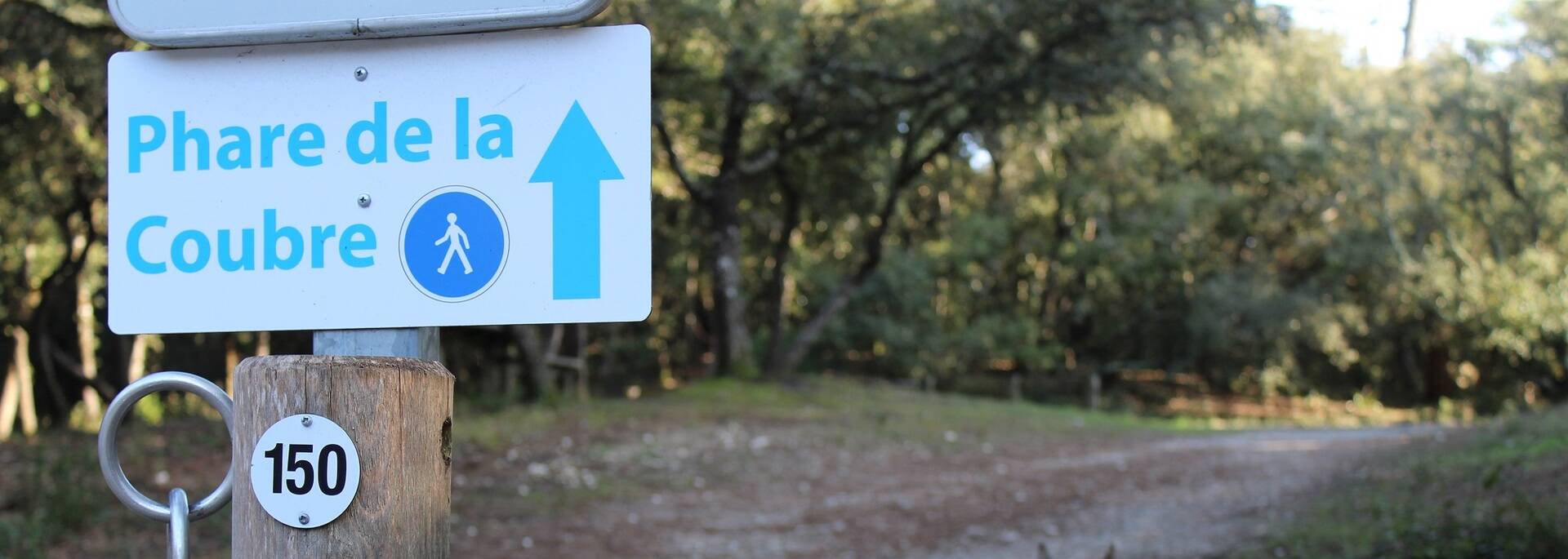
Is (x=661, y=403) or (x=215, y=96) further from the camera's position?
(x=661, y=403)

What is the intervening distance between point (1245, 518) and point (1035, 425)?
9.27m

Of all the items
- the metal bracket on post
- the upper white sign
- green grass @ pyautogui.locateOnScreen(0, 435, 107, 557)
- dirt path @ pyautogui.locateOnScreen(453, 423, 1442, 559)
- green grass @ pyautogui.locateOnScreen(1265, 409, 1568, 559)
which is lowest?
dirt path @ pyautogui.locateOnScreen(453, 423, 1442, 559)

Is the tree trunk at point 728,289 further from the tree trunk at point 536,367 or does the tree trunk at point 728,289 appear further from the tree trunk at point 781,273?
the tree trunk at point 536,367

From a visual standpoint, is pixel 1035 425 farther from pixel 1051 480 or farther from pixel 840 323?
pixel 840 323

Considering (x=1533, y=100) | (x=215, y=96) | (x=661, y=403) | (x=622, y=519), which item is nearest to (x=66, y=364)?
(x=661, y=403)

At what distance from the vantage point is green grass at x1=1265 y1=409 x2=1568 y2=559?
20.0ft

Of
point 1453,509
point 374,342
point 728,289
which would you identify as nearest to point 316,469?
point 374,342

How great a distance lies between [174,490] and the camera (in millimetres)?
1659

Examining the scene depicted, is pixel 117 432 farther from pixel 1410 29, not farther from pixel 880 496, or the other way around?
pixel 1410 29

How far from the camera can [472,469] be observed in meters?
10.9

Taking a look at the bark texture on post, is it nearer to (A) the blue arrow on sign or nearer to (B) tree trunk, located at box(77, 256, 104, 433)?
(A) the blue arrow on sign

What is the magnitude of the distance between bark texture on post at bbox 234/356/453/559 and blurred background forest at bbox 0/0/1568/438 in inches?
344

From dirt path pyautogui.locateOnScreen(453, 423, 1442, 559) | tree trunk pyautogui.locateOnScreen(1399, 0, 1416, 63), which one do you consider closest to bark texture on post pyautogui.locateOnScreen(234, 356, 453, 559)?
dirt path pyautogui.locateOnScreen(453, 423, 1442, 559)

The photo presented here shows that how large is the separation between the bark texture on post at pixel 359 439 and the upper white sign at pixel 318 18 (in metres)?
0.42
